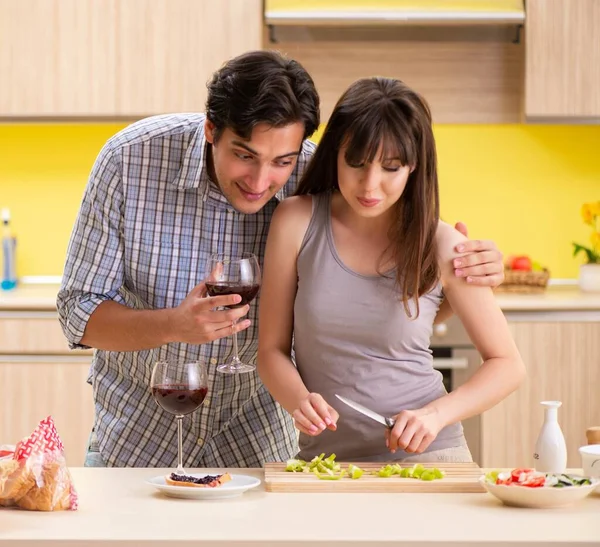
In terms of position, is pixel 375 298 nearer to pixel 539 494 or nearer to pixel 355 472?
pixel 355 472

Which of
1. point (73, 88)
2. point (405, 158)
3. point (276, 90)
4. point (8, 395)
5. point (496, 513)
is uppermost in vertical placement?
point (73, 88)

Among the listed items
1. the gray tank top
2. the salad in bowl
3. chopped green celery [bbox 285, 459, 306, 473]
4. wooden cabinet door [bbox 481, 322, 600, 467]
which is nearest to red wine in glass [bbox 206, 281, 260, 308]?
the gray tank top

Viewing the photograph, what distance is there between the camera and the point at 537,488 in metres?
1.58

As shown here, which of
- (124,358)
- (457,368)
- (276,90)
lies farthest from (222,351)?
(457,368)

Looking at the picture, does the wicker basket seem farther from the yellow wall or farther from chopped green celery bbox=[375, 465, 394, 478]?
chopped green celery bbox=[375, 465, 394, 478]

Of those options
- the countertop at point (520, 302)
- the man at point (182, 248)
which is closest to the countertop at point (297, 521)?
the man at point (182, 248)

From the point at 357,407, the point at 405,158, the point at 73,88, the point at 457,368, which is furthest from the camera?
the point at 73,88

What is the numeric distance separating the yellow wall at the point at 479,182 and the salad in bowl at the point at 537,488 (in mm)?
2858

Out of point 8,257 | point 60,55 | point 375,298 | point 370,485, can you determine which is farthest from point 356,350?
point 8,257

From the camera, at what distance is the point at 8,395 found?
12.6ft

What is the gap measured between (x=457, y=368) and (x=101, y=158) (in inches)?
79.6

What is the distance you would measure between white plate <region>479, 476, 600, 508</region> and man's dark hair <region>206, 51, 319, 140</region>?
0.79m

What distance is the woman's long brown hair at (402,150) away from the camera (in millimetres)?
1963

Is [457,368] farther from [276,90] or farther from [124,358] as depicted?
[276,90]
